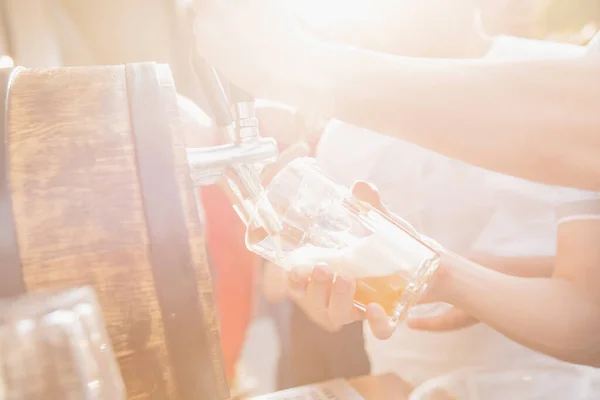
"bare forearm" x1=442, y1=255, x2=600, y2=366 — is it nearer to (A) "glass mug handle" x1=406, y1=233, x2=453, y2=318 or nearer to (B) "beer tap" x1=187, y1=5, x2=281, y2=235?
(A) "glass mug handle" x1=406, y1=233, x2=453, y2=318

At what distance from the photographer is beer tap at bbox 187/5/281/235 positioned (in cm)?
56

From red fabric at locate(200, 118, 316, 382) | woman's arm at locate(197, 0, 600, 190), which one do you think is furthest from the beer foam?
red fabric at locate(200, 118, 316, 382)

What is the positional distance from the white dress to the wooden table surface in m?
0.11

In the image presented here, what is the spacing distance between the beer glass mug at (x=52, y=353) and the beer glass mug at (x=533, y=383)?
496 millimetres

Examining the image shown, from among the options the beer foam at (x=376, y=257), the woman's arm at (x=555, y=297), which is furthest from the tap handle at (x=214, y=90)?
the woman's arm at (x=555, y=297)

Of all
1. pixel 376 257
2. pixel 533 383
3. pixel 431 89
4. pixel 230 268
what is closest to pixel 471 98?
pixel 431 89

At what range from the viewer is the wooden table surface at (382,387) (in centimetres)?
73

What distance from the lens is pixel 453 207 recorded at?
909 millimetres

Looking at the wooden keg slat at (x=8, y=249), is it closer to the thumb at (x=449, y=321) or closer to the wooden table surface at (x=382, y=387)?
the wooden table surface at (x=382, y=387)

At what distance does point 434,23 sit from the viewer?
92 centimetres

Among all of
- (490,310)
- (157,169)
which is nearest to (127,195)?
(157,169)

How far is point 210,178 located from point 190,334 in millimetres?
A: 161

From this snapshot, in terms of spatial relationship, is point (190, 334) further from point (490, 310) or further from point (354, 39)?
point (354, 39)

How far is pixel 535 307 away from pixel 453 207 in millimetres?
220
